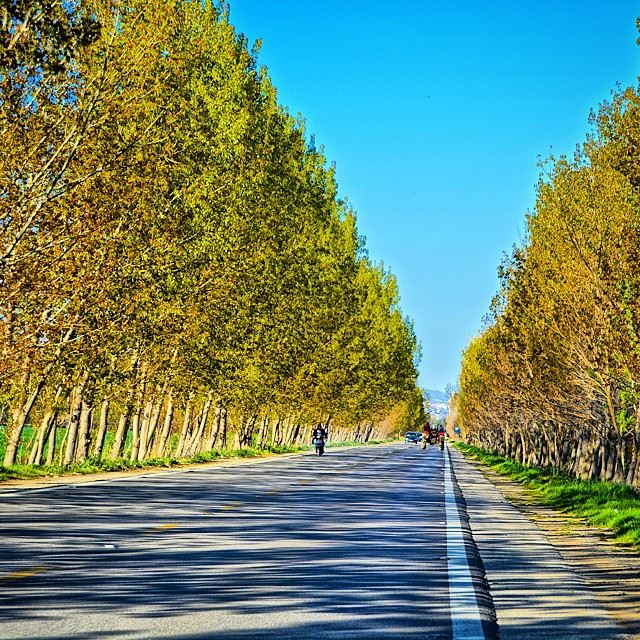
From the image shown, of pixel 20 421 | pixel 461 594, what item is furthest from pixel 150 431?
pixel 461 594

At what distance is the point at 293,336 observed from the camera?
188 feet

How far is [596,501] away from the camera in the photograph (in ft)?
82.9

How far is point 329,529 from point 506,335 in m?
30.2

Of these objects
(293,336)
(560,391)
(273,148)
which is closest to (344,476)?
(560,391)

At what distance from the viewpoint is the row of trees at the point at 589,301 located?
84.3 ft

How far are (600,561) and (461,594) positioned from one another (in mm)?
4868

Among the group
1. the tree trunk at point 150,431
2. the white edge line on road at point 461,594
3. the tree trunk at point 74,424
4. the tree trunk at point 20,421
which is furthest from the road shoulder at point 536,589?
the tree trunk at point 150,431

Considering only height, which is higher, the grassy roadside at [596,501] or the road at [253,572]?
the grassy roadside at [596,501]

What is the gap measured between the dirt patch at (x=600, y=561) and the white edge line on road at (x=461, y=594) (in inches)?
46.4

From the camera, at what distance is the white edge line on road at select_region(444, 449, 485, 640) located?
900 centimetres

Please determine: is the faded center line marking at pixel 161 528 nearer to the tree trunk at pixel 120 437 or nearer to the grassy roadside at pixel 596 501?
the grassy roadside at pixel 596 501

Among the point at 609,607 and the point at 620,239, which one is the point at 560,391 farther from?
the point at 609,607

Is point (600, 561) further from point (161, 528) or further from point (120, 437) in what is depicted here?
point (120, 437)

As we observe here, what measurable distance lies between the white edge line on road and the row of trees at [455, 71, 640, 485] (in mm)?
8446
